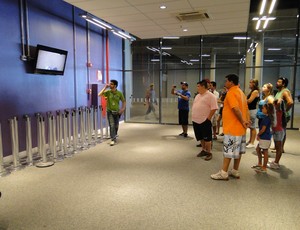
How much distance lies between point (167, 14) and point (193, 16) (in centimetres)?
66

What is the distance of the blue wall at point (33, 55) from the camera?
4.58 meters

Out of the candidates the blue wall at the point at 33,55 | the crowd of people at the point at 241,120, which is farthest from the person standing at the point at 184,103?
the blue wall at the point at 33,55

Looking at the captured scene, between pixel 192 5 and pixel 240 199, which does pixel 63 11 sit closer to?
pixel 192 5

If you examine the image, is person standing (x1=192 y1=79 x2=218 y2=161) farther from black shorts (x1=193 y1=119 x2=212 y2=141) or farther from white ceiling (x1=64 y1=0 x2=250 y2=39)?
white ceiling (x1=64 y1=0 x2=250 y2=39)

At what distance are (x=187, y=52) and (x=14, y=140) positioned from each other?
1070 centimetres

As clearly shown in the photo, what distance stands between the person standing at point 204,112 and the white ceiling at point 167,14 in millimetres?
1796

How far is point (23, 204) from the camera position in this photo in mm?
3098

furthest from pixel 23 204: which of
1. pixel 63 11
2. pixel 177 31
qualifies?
pixel 177 31

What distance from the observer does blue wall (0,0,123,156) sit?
15.0ft

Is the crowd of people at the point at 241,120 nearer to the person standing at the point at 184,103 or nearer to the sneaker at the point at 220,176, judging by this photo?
the sneaker at the point at 220,176

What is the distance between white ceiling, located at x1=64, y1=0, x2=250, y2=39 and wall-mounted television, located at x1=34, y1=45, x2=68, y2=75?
1066mm

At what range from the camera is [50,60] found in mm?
5328

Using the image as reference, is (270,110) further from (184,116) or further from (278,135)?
(184,116)

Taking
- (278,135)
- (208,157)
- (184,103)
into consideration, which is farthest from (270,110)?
(184,103)
